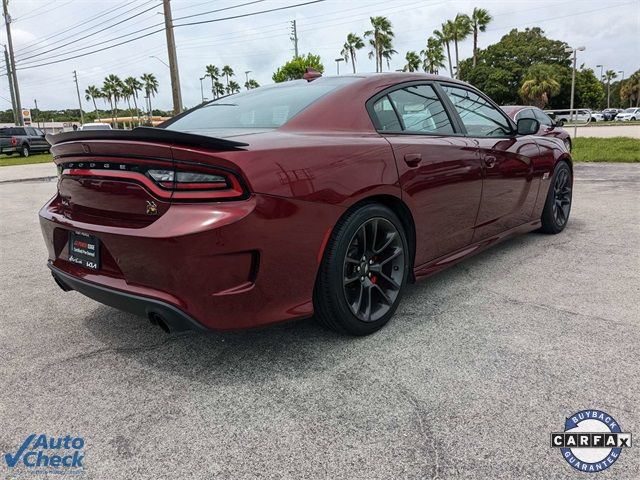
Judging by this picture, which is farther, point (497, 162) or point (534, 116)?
point (534, 116)

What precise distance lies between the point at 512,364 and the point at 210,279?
1476 mm

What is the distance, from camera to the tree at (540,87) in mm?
46553

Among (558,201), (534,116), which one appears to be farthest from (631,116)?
(558,201)

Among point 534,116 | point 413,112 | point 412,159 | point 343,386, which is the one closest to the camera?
point 343,386

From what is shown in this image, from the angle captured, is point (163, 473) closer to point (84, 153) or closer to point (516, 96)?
point (84, 153)

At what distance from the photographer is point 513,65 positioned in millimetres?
56812

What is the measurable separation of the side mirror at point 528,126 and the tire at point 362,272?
5.89ft

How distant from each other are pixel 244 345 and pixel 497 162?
2.26 metres

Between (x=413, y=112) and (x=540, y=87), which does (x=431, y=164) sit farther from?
(x=540, y=87)

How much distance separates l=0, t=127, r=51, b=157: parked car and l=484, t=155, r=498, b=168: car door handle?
2516cm

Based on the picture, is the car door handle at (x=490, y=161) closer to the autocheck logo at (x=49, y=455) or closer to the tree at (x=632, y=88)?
the autocheck logo at (x=49, y=455)

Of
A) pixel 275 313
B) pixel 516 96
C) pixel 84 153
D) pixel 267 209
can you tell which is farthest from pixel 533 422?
pixel 516 96

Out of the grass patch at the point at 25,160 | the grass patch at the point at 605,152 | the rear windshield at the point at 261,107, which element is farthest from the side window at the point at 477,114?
the grass patch at the point at 25,160

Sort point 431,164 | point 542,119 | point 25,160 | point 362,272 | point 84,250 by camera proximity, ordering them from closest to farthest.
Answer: point 84,250, point 362,272, point 431,164, point 542,119, point 25,160
